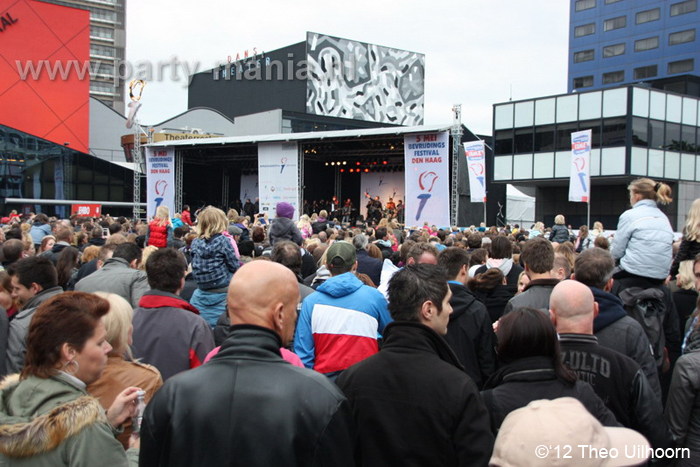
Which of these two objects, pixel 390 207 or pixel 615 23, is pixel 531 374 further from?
pixel 615 23

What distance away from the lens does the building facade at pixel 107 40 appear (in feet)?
236

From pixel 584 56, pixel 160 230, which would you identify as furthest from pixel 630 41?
pixel 160 230

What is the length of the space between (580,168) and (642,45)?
42.1 m

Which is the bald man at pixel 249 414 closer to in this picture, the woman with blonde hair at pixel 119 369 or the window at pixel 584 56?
the woman with blonde hair at pixel 119 369

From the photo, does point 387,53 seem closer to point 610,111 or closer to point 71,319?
point 610,111

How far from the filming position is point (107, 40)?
72750mm

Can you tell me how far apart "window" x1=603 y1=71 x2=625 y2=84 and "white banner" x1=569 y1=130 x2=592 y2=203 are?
134 ft

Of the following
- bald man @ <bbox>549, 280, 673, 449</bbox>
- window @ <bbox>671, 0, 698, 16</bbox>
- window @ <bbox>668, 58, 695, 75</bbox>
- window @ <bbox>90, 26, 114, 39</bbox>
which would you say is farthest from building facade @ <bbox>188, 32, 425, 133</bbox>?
bald man @ <bbox>549, 280, 673, 449</bbox>

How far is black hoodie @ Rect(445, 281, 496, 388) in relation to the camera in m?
3.18

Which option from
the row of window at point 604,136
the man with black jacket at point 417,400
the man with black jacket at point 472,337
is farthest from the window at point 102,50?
the man with black jacket at point 417,400

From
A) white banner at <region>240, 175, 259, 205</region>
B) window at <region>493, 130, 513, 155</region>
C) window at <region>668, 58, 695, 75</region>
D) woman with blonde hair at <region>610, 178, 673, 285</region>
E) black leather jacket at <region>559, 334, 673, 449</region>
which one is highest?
window at <region>668, 58, 695, 75</region>

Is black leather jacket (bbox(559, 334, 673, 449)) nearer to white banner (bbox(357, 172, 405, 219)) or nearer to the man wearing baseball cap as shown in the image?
the man wearing baseball cap

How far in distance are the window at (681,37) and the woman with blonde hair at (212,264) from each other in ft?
182

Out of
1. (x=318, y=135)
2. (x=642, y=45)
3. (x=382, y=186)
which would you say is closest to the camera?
(x=318, y=135)
